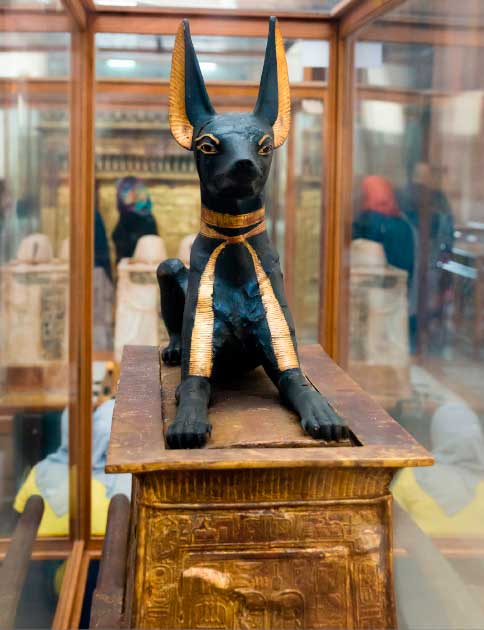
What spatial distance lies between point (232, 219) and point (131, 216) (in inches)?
52.6

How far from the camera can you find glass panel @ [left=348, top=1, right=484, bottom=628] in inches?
79.0

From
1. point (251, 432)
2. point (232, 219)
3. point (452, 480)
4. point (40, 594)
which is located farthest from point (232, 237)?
point (40, 594)

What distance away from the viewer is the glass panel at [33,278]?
1917 mm

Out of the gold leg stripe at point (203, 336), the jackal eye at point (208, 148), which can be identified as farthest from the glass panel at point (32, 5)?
the gold leg stripe at point (203, 336)

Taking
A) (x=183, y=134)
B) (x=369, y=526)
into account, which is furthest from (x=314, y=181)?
(x=369, y=526)

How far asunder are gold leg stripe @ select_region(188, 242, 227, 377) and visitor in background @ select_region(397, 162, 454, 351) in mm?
762

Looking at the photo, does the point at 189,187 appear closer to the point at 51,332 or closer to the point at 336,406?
the point at 51,332

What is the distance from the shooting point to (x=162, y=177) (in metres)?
2.98

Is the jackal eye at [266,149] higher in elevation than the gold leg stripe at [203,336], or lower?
higher

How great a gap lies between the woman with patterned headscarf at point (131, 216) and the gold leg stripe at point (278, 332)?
1355 mm

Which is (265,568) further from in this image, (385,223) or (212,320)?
(385,223)

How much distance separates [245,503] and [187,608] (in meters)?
0.21

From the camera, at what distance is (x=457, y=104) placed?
81.9 inches

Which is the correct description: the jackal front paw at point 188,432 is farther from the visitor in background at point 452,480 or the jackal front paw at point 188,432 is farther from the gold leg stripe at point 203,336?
the visitor in background at point 452,480
